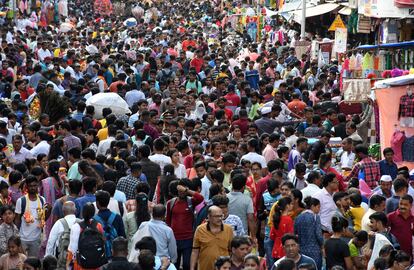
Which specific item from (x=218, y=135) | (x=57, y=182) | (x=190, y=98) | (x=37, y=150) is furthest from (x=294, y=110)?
(x=57, y=182)

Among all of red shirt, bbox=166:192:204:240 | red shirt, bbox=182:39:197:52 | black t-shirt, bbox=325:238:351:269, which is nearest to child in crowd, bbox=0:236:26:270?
red shirt, bbox=166:192:204:240

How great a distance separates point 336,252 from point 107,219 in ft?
7.30

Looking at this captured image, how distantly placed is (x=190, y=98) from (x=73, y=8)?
3533 centimetres

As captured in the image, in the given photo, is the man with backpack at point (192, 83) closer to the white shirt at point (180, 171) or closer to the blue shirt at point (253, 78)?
the blue shirt at point (253, 78)

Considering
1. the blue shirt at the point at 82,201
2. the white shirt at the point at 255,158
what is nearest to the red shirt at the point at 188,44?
the white shirt at the point at 255,158

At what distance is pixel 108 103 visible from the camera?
21781 millimetres

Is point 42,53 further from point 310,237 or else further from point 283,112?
point 310,237

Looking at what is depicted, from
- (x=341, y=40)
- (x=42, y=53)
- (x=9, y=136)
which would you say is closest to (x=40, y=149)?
(x=9, y=136)

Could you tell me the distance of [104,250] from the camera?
12.1 meters

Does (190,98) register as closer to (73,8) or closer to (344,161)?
(344,161)

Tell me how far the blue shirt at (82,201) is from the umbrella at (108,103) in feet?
26.8

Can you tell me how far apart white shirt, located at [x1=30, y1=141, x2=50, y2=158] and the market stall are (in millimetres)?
4770

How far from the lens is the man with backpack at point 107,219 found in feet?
41.7

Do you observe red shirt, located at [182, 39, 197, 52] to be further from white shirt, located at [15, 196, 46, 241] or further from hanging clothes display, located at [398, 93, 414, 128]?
white shirt, located at [15, 196, 46, 241]
